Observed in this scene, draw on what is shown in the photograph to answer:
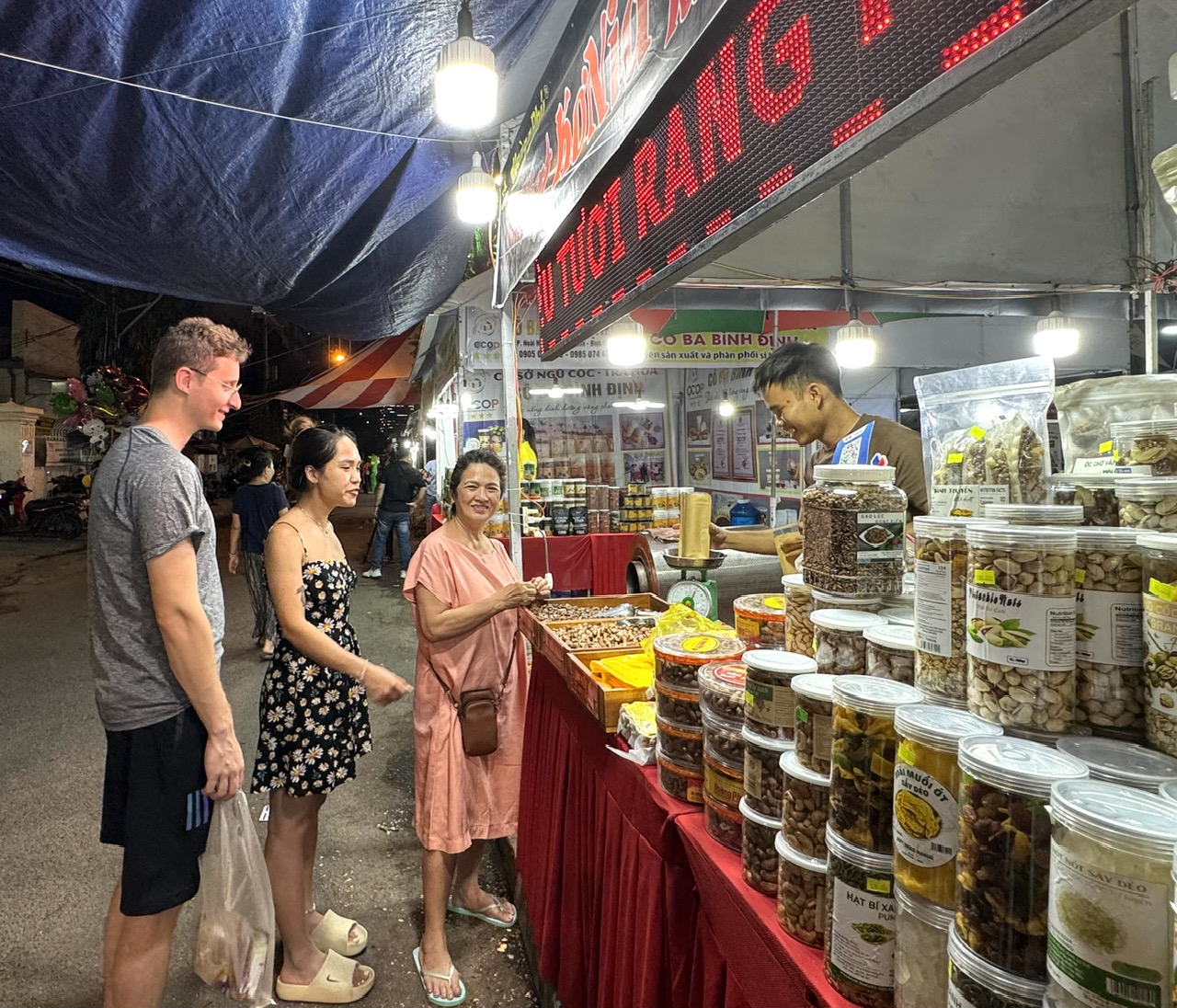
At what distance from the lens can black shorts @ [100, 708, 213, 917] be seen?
6.47 feet

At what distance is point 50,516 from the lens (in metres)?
18.5

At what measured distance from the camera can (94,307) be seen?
17.7 meters

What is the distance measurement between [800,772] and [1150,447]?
0.69m

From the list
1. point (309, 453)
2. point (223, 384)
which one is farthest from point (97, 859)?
point (223, 384)

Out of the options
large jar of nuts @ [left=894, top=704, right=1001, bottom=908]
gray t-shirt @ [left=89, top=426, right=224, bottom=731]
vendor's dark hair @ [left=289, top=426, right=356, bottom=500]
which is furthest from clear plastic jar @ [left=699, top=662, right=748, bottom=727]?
vendor's dark hair @ [left=289, top=426, right=356, bottom=500]

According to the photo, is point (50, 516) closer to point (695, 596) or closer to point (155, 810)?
point (155, 810)

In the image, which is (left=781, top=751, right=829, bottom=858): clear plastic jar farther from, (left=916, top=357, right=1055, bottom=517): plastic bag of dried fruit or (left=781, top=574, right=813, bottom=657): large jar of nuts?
(left=916, top=357, right=1055, bottom=517): plastic bag of dried fruit

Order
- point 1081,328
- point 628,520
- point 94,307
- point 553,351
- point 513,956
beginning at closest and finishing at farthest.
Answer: point 513,956, point 553,351, point 628,520, point 1081,328, point 94,307

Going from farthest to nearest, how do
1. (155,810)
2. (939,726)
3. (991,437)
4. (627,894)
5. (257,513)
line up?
(257,513), (155,810), (627,894), (991,437), (939,726)

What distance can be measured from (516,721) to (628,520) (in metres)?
3.68

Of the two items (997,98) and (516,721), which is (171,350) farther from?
(997,98)

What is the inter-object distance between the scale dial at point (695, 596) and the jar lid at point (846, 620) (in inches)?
59.1

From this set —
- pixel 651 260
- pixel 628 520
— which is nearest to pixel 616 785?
pixel 651 260

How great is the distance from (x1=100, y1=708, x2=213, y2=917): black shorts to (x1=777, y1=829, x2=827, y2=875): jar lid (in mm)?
1742
